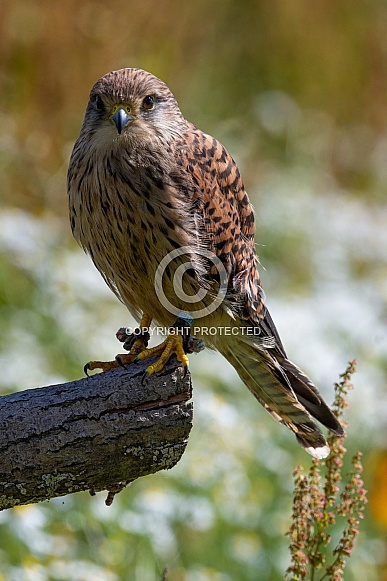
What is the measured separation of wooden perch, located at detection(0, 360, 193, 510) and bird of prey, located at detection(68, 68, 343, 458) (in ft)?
0.86

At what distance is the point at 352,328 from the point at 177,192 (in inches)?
95.9

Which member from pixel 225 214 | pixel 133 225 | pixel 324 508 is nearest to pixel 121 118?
pixel 133 225

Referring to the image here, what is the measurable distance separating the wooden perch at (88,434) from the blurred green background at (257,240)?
825 millimetres

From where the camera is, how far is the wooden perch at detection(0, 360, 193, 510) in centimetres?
221

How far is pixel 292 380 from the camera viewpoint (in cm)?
Answer: 303

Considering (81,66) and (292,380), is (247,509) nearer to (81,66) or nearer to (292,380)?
(292,380)

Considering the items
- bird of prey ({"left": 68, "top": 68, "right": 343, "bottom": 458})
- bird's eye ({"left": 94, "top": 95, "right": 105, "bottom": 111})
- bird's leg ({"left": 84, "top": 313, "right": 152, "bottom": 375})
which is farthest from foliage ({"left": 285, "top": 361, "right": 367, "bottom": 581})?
bird's eye ({"left": 94, "top": 95, "right": 105, "bottom": 111})

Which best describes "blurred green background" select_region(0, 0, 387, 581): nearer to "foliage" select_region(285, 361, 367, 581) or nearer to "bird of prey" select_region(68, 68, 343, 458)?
"bird of prey" select_region(68, 68, 343, 458)

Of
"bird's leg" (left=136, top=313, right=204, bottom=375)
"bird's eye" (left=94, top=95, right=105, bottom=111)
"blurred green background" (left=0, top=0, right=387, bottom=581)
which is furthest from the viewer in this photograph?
"blurred green background" (left=0, top=0, right=387, bottom=581)

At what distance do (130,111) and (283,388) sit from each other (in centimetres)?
106

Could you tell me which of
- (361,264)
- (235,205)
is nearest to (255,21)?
(361,264)

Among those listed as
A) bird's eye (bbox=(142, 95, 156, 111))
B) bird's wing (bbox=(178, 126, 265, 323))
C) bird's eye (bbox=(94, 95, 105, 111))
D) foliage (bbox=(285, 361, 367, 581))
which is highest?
bird's eye (bbox=(142, 95, 156, 111))

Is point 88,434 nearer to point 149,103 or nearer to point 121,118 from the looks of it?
point 121,118

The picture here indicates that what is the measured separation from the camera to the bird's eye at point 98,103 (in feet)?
9.23
